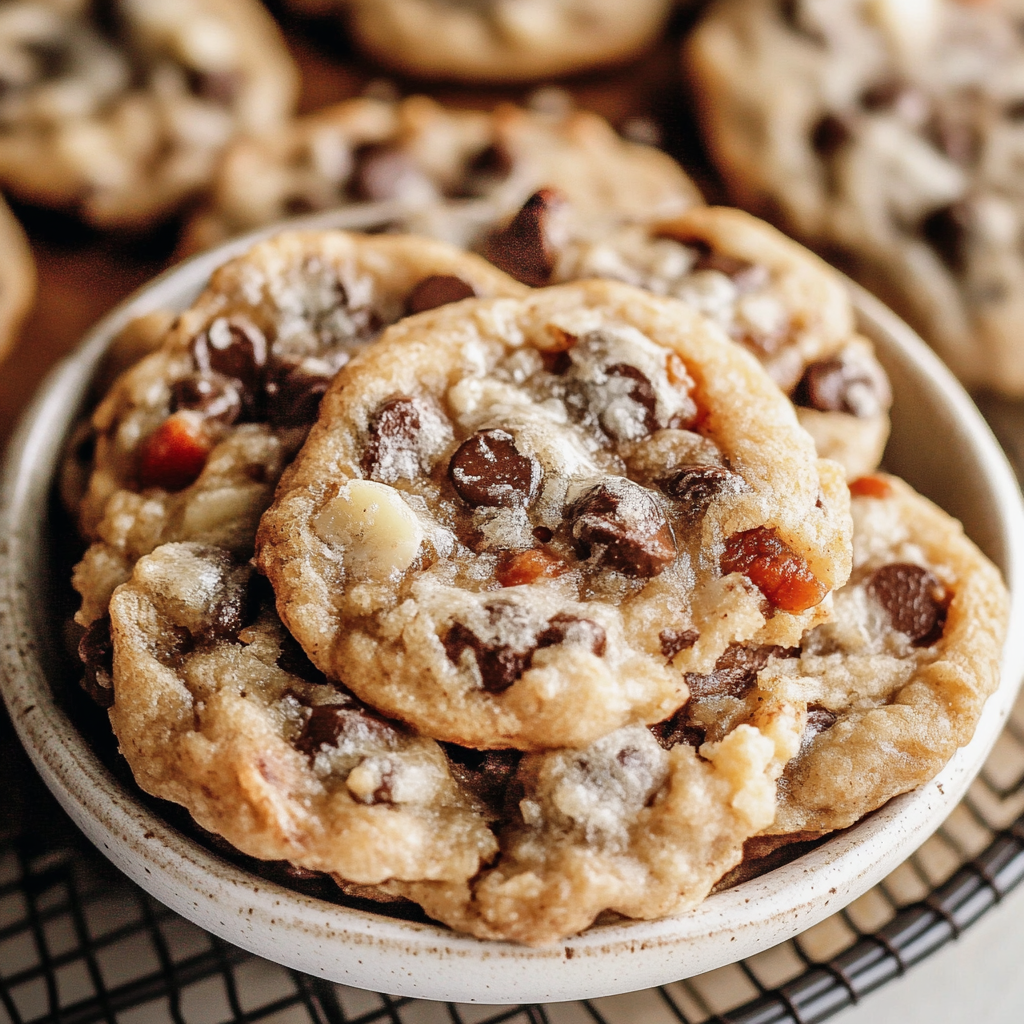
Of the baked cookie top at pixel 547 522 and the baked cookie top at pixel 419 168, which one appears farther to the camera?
the baked cookie top at pixel 419 168

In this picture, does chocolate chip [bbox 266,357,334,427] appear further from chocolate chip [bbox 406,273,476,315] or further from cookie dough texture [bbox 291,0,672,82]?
cookie dough texture [bbox 291,0,672,82]

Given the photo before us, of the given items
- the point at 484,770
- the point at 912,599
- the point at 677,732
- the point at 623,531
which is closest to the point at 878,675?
the point at 912,599

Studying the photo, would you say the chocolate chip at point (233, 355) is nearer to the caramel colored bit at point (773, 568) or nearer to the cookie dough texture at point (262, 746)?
the cookie dough texture at point (262, 746)

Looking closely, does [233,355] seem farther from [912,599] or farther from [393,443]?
[912,599]

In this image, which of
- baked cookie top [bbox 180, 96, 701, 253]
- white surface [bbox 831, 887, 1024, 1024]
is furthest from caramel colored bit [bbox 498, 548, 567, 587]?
baked cookie top [bbox 180, 96, 701, 253]

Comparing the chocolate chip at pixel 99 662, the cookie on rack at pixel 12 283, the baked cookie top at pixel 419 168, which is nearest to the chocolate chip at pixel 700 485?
the chocolate chip at pixel 99 662
